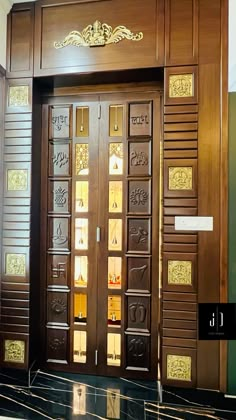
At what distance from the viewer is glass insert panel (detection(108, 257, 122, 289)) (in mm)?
2693

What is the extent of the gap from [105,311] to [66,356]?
0.52 m

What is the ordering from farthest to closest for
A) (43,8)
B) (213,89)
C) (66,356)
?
1. (66,356)
2. (43,8)
3. (213,89)

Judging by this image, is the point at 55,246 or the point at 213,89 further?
the point at 55,246

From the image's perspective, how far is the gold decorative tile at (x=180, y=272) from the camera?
2.38 meters

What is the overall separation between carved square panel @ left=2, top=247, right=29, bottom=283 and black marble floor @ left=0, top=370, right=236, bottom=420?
0.74 meters

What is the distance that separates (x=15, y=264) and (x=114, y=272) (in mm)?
796

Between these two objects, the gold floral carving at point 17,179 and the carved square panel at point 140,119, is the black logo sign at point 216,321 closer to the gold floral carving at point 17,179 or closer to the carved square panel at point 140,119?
the carved square panel at point 140,119

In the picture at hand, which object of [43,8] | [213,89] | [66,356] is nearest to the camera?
[213,89]

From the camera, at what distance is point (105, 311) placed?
8.91 feet

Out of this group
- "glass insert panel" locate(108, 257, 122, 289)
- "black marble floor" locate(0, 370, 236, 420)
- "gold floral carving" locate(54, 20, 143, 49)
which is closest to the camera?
"black marble floor" locate(0, 370, 236, 420)

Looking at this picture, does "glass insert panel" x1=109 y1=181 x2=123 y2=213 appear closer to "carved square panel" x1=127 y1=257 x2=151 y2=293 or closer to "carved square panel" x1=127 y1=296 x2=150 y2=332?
"carved square panel" x1=127 y1=257 x2=151 y2=293

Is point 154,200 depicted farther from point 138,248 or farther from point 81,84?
point 81,84

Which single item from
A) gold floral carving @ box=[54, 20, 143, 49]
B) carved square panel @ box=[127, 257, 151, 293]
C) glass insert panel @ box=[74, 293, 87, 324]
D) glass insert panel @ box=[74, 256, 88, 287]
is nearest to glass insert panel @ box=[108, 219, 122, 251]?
carved square panel @ box=[127, 257, 151, 293]

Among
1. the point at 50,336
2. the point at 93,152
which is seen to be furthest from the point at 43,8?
the point at 50,336
